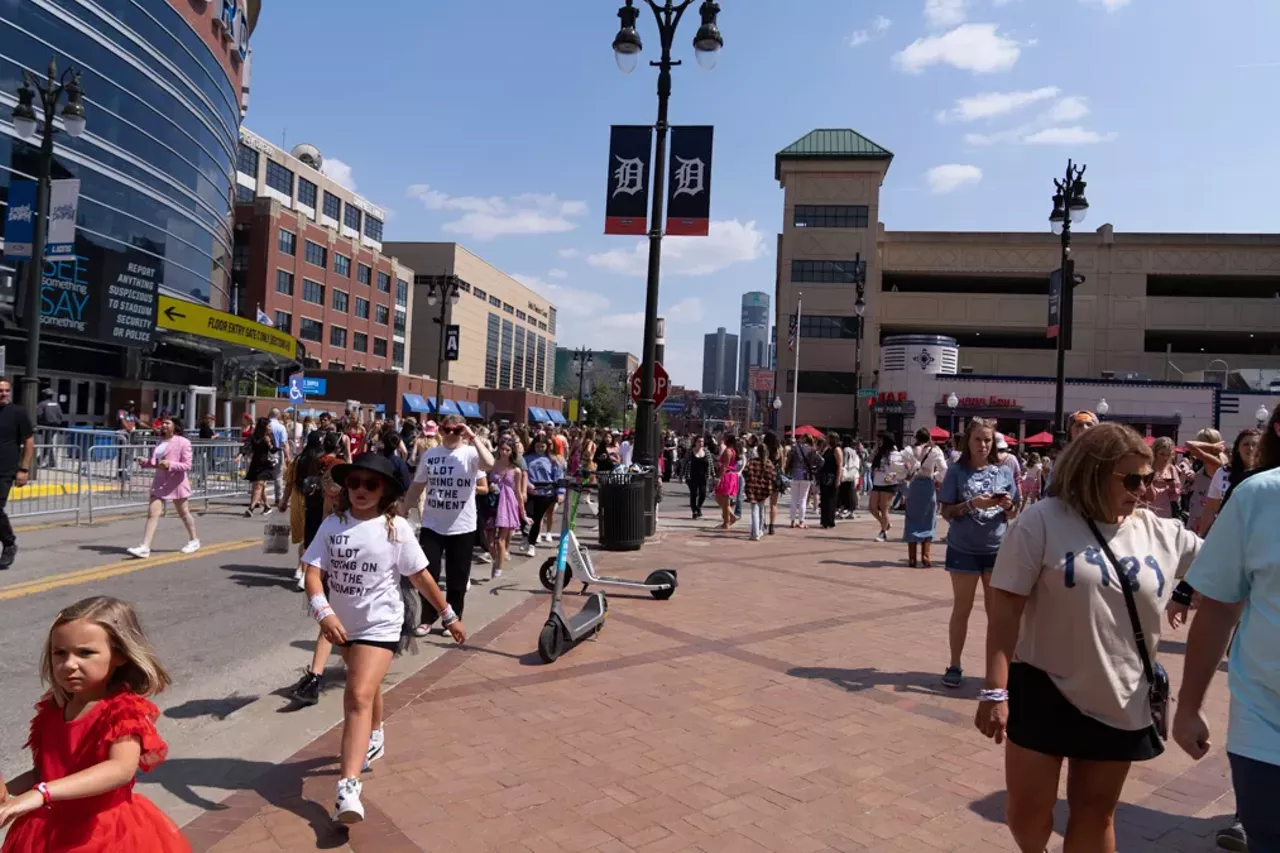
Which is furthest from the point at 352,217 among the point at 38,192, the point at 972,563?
the point at 972,563

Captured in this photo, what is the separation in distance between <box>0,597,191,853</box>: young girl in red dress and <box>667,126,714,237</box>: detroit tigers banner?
11.6 metres

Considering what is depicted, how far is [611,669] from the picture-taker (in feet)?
20.3

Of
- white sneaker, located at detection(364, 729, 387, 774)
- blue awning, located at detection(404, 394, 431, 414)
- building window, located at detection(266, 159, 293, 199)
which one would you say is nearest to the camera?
white sneaker, located at detection(364, 729, 387, 774)

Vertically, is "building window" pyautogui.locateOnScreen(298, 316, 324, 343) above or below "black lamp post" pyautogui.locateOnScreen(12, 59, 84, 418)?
above

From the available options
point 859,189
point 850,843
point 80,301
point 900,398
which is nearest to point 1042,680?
point 850,843

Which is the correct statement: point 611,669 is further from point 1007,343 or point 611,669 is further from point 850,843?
point 1007,343

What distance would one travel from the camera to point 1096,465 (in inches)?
109

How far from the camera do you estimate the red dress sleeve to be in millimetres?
2244

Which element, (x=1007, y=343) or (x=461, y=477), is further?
(x=1007, y=343)

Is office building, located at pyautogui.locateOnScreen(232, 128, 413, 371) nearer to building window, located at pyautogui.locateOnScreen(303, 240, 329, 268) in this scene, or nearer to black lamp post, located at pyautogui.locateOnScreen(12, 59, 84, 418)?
building window, located at pyautogui.locateOnScreen(303, 240, 329, 268)

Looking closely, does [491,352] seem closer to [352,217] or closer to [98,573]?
[352,217]

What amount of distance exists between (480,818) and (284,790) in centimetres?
99

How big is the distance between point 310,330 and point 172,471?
2325 inches

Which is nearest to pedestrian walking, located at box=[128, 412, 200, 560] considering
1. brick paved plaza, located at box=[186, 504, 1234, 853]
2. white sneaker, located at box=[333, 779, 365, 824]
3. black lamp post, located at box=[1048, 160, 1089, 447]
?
brick paved plaza, located at box=[186, 504, 1234, 853]
